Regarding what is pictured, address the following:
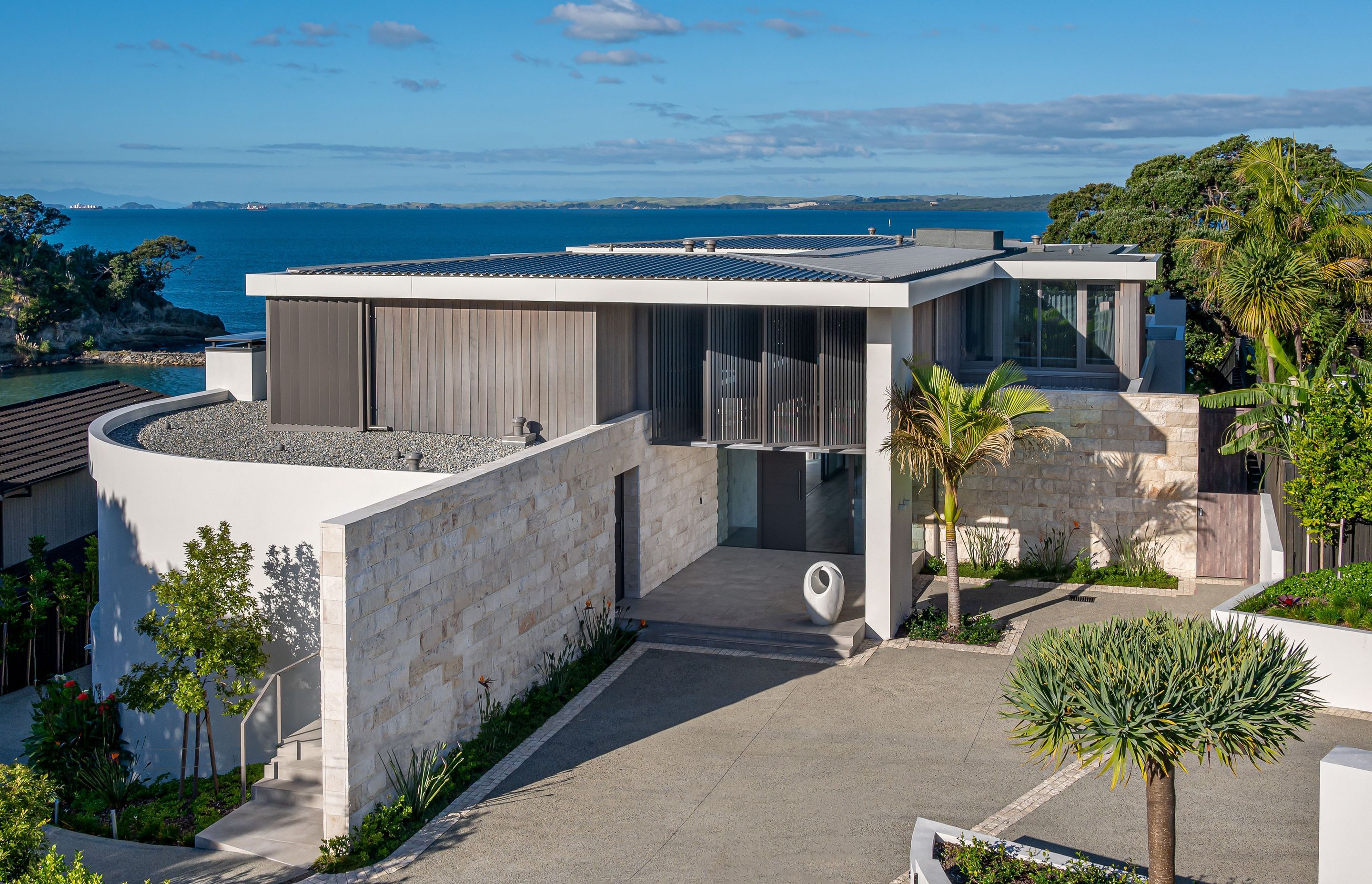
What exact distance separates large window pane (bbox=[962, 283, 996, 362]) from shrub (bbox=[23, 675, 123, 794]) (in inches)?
550

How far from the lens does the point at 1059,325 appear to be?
858 inches

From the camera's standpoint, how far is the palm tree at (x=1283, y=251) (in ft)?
67.2

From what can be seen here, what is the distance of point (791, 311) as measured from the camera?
55.2ft

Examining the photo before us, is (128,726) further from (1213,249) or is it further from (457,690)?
(1213,249)

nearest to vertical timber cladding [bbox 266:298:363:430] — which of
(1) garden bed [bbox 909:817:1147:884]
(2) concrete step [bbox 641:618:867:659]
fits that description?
(2) concrete step [bbox 641:618:867:659]

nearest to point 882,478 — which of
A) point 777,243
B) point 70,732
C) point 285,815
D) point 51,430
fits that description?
point 285,815

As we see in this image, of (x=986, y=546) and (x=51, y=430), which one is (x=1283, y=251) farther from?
(x=51, y=430)

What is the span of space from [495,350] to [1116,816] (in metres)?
9.31

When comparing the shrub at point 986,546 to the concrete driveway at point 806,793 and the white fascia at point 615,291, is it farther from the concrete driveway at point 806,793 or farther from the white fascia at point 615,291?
the white fascia at point 615,291

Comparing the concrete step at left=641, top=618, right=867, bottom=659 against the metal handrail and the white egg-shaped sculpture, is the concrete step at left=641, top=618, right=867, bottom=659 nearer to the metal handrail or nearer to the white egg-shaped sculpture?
the white egg-shaped sculpture

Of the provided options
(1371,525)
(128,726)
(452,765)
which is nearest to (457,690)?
(452,765)

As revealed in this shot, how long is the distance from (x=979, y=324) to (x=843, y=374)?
6.19 meters

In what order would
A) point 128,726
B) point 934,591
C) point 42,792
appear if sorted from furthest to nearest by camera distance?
point 934,591
point 128,726
point 42,792

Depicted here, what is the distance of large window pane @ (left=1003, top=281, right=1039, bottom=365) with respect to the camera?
21.8 m
